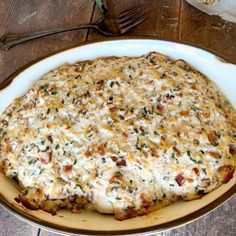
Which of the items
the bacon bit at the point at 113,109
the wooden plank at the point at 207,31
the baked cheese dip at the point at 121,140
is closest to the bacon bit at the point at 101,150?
Answer: the baked cheese dip at the point at 121,140

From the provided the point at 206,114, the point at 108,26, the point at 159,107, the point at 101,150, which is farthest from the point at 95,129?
the point at 108,26

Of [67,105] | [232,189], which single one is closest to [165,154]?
[232,189]

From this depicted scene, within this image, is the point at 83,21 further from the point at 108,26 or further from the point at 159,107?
the point at 159,107

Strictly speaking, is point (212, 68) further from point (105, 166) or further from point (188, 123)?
point (105, 166)

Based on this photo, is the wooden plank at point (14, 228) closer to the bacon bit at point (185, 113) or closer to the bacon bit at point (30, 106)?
the bacon bit at point (30, 106)

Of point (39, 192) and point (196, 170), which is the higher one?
point (196, 170)

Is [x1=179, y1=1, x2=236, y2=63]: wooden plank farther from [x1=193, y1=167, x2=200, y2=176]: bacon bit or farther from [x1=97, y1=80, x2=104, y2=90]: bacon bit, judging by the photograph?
[x1=193, y1=167, x2=200, y2=176]: bacon bit

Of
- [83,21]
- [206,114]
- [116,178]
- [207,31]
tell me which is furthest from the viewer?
[83,21]
